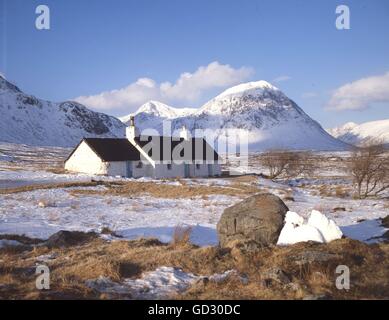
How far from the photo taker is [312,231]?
11953 millimetres

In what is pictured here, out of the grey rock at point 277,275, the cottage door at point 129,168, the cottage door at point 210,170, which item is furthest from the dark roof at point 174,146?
the grey rock at point 277,275

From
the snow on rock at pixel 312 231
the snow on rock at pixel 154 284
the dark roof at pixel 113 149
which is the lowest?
the snow on rock at pixel 154 284

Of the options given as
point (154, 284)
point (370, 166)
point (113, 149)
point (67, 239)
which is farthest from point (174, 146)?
point (154, 284)

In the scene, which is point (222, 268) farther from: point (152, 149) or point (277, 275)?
point (152, 149)

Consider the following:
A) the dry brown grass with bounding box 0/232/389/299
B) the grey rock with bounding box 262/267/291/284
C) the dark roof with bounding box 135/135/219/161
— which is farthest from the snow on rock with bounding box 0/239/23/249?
the dark roof with bounding box 135/135/219/161

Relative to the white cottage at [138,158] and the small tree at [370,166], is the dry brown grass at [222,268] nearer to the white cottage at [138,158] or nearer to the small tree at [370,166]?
the small tree at [370,166]

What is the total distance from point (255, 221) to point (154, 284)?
5.16m

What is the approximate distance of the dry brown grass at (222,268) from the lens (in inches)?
323

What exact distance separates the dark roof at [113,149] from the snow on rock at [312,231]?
37.3 metres

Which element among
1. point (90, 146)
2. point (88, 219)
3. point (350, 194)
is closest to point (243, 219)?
point (88, 219)

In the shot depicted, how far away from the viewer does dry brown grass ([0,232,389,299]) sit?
323 inches

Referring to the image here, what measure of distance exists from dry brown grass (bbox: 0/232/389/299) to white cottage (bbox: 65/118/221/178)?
1424 inches
